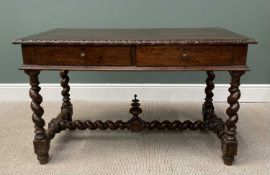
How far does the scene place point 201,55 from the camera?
159cm

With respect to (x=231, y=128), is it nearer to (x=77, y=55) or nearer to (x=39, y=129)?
(x=77, y=55)

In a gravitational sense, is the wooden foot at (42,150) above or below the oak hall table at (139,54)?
below

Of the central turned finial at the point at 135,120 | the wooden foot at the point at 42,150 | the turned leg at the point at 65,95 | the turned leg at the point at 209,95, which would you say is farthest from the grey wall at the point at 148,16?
the wooden foot at the point at 42,150

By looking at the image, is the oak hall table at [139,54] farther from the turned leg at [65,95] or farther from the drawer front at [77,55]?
the turned leg at [65,95]

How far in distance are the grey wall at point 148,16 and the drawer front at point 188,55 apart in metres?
1.12

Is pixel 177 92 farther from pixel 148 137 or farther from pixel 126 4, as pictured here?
pixel 126 4

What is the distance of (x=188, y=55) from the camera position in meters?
1.59

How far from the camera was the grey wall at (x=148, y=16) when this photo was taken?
8.51ft

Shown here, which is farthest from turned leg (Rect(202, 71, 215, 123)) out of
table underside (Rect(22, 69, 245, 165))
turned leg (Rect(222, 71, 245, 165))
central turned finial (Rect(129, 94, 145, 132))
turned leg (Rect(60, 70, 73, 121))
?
turned leg (Rect(60, 70, 73, 121))

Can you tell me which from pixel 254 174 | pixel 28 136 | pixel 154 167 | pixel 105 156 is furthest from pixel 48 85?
pixel 254 174

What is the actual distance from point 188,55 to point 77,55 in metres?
0.62

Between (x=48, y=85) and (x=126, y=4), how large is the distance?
1084 mm

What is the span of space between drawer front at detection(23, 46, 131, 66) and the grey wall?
1.10m

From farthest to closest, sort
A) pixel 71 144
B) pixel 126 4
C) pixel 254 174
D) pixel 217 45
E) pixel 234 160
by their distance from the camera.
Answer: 1. pixel 126 4
2. pixel 71 144
3. pixel 234 160
4. pixel 254 174
5. pixel 217 45
